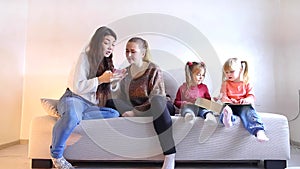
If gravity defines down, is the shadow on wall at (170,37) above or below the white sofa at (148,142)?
above

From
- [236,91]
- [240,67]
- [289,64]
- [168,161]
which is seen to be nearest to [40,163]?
[168,161]

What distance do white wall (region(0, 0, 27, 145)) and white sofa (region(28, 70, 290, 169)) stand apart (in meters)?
0.86

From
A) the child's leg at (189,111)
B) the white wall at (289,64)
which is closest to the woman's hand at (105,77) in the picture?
the child's leg at (189,111)

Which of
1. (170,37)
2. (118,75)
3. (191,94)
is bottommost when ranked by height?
(191,94)

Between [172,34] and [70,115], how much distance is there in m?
1.47

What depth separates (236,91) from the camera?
201 cm

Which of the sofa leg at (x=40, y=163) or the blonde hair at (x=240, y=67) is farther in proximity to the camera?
the blonde hair at (x=240, y=67)

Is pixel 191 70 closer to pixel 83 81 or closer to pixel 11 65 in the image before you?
pixel 83 81

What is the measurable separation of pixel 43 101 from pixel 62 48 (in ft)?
3.32

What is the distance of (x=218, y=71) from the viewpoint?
8.88ft

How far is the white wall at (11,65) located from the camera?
2373 mm

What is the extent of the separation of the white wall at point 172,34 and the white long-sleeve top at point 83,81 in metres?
1.05

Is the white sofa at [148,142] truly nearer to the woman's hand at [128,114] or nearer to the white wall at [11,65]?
the woman's hand at [128,114]

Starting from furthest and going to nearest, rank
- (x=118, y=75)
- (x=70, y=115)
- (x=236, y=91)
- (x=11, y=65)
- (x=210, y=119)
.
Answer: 1. (x=11, y=65)
2. (x=236, y=91)
3. (x=118, y=75)
4. (x=210, y=119)
5. (x=70, y=115)
